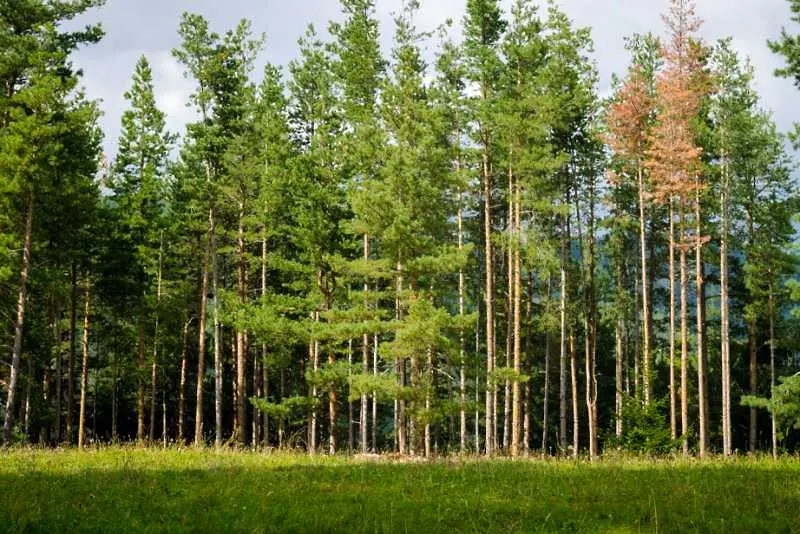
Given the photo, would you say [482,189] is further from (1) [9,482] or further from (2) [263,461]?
(1) [9,482]

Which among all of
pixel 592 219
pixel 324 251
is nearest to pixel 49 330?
pixel 324 251

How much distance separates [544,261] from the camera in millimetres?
24875

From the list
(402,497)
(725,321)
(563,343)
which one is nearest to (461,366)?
(563,343)

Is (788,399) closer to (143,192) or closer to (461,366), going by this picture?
(461,366)

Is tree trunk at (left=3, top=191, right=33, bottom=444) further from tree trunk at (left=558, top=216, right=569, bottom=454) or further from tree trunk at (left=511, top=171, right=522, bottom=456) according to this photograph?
tree trunk at (left=558, top=216, right=569, bottom=454)

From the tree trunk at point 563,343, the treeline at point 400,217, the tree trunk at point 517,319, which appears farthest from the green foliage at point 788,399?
the tree trunk at point 517,319

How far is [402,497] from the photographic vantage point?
10.3 meters

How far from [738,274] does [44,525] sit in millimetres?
38944

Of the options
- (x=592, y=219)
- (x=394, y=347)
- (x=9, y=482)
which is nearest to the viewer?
(x=9, y=482)

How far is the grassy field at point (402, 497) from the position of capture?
328 inches

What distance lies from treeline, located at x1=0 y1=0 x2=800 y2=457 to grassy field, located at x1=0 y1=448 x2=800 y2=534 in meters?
6.30

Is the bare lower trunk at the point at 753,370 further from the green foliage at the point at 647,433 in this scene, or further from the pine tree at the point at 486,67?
the green foliage at the point at 647,433

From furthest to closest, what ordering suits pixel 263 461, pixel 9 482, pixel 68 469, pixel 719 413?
pixel 719 413, pixel 263 461, pixel 68 469, pixel 9 482

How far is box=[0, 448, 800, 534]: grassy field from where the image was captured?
328 inches
